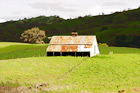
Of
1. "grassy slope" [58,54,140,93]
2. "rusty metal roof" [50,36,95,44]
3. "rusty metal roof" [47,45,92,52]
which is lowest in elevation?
"grassy slope" [58,54,140,93]

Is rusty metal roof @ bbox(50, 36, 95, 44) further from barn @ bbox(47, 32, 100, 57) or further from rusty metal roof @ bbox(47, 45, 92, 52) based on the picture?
rusty metal roof @ bbox(47, 45, 92, 52)

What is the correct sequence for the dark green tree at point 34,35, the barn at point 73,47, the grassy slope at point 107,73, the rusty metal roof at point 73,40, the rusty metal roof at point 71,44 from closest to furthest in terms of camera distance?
the grassy slope at point 107,73
the barn at point 73,47
the rusty metal roof at point 71,44
the rusty metal roof at point 73,40
the dark green tree at point 34,35

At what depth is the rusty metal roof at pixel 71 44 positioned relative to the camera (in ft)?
211

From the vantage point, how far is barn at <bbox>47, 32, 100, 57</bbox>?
209 ft

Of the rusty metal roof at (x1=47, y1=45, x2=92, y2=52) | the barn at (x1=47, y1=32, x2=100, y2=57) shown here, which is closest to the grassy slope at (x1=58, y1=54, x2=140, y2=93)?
the barn at (x1=47, y1=32, x2=100, y2=57)

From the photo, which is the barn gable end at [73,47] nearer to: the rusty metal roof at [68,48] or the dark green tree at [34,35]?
the rusty metal roof at [68,48]

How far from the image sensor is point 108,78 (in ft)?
116

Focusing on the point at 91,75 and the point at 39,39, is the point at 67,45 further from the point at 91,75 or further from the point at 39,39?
the point at 39,39

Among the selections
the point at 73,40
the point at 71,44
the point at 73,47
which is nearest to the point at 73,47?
the point at 73,47

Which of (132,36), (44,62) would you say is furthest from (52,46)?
(132,36)

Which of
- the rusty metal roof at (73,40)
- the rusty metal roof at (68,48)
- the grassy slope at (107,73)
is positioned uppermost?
the rusty metal roof at (73,40)

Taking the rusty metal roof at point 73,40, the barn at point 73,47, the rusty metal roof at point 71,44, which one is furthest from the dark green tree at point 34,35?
the barn at point 73,47

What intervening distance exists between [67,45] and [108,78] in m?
32.1

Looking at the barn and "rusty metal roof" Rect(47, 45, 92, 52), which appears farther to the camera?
"rusty metal roof" Rect(47, 45, 92, 52)
